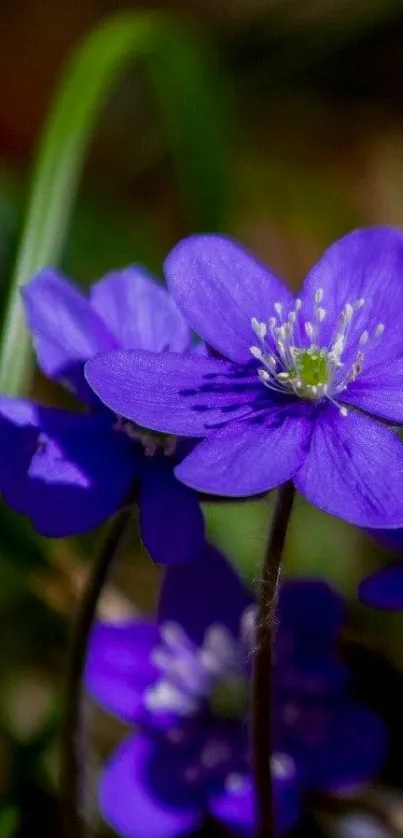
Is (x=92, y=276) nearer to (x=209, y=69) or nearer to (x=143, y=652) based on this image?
(x=209, y=69)

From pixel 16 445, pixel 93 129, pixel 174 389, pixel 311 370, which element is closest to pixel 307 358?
pixel 311 370

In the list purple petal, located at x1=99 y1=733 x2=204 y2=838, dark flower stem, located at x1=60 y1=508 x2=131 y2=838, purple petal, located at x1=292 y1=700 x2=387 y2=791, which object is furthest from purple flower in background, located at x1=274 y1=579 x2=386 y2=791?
dark flower stem, located at x1=60 y1=508 x2=131 y2=838

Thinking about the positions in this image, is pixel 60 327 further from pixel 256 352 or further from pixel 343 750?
pixel 343 750

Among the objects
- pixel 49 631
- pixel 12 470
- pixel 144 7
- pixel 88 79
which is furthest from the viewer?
pixel 144 7

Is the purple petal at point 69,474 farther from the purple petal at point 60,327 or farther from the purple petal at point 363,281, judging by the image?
the purple petal at point 363,281

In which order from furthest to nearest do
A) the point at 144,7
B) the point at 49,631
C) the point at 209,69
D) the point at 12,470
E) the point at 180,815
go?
1. the point at 144,7
2. the point at 209,69
3. the point at 49,631
4. the point at 180,815
5. the point at 12,470

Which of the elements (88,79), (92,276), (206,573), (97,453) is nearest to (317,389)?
(97,453)

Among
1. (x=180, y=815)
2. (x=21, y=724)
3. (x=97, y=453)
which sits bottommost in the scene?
(x=21, y=724)
